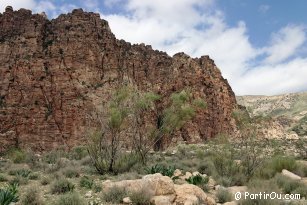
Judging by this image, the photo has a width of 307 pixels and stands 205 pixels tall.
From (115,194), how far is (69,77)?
48.0 m

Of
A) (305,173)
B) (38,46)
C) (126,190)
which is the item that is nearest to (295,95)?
(38,46)

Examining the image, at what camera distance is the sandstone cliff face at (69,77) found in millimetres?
54062

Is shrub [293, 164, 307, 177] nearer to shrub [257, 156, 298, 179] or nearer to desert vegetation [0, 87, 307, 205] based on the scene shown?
desert vegetation [0, 87, 307, 205]

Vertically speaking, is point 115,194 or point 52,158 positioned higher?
point 52,158

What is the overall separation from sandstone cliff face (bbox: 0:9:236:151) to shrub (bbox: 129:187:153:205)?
40.7m

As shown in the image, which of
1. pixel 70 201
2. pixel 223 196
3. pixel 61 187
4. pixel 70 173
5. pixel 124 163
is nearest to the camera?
pixel 70 201

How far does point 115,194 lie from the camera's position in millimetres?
11062

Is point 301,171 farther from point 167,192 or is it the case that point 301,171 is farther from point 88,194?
point 88,194

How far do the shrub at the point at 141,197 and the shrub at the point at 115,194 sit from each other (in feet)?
1.93

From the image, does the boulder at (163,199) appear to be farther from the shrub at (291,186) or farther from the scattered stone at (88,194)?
the shrub at (291,186)

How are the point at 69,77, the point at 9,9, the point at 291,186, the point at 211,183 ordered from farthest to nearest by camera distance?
the point at 9,9 → the point at 69,77 → the point at 211,183 → the point at 291,186

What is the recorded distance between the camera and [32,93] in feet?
183

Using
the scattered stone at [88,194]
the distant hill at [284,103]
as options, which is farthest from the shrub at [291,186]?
the distant hill at [284,103]

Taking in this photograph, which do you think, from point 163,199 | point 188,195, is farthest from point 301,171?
point 163,199
